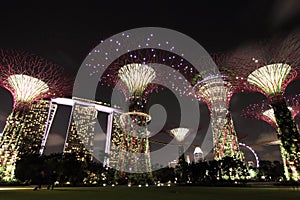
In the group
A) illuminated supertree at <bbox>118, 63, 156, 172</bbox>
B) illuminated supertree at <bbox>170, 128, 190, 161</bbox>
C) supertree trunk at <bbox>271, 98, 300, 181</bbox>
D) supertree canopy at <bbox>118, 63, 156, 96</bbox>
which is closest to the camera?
supertree trunk at <bbox>271, 98, 300, 181</bbox>

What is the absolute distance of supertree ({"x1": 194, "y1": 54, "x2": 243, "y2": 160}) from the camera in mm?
35312

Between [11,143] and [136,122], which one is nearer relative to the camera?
[136,122]

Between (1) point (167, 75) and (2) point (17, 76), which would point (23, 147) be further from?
(1) point (167, 75)

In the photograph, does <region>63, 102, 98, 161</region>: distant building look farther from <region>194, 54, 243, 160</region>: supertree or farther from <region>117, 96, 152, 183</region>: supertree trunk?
<region>194, 54, 243, 160</region>: supertree

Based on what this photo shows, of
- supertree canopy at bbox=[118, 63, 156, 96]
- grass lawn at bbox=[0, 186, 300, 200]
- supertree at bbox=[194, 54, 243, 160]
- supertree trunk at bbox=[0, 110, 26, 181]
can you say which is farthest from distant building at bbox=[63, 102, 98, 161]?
grass lawn at bbox=[0, 186, 300, 200]


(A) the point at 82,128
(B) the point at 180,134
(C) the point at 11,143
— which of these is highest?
(A) the point at 82,128

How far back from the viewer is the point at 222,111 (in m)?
35.9

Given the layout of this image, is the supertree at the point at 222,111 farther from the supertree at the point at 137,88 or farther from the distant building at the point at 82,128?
the distant building at the point at 82,128

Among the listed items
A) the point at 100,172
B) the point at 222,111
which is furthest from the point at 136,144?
the point at 222,111

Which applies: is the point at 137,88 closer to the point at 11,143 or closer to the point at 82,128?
the point at 11,143

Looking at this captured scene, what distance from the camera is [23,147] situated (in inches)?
1603

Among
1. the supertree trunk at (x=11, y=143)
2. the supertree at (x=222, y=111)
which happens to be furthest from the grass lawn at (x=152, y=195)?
the supertree trunk at (x=11, y=143)

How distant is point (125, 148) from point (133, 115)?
5222 mm

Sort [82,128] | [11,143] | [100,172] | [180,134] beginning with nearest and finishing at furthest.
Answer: [11,143]
[100,172]
[180,134]
[82,128]
